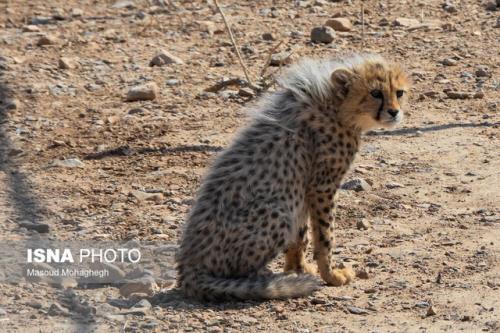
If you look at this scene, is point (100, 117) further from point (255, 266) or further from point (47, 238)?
point (255, 266)

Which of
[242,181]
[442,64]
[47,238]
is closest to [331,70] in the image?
[242,181]

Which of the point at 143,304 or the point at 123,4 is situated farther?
the point at 123,4

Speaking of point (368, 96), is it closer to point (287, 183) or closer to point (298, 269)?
point (287, 183)

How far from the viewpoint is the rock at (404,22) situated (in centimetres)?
1148

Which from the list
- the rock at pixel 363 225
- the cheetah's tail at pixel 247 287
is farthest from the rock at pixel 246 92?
the cheetah's tail at pixel 247 287

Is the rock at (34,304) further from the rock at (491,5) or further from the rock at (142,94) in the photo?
the rock at (491,5)

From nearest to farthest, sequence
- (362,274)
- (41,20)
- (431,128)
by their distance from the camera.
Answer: (362,274) → (431,128) → (41,20)

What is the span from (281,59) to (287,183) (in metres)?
4.00

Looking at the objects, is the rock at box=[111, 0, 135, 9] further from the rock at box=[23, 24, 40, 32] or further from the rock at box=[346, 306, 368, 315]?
the rock at box=[346, 306, 368, 315]

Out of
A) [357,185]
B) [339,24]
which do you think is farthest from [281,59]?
[357,185]

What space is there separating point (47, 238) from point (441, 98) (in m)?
3.80

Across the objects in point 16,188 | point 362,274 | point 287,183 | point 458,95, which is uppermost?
point 287,183

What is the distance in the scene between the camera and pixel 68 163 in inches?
334

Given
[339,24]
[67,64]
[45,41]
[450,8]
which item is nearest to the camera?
[67,64]
